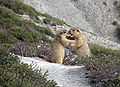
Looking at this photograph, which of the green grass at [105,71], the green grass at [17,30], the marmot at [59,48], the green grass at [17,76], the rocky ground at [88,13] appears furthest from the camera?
the rocky ground at [88,13]

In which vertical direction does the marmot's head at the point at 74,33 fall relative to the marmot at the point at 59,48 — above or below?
above

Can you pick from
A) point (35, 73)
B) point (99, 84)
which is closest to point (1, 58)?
point (35, 73)

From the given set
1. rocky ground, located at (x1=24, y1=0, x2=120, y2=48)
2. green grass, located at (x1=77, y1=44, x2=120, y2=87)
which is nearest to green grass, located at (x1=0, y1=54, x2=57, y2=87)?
green grass, located at (x1=77, y1=44, x2=120, y2=87)

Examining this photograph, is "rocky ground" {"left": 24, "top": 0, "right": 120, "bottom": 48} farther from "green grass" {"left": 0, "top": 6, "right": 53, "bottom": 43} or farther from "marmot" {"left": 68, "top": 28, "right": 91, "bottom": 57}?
"marmot" {"left": 68, "top": 28, "right": 91, "bottom": 57}

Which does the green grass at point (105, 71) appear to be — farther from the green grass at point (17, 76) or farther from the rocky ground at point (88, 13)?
the rocky ground at point (88, 13)

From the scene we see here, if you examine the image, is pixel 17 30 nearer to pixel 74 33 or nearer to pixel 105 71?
pixel 74 33

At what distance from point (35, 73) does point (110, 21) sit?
4726 cm

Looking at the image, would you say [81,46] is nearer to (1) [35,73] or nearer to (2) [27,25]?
(1) [35,73]

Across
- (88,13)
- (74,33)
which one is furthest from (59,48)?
(88,13)

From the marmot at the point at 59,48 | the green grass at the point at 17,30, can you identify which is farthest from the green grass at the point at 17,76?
the green grass at the point at 17,30

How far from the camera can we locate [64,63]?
47.0ft

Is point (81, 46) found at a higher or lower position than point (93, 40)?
higher

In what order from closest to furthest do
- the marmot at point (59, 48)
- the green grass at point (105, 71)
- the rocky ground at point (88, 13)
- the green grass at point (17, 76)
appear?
the green grass at point (17, 76), the green grass at point (105, 71), the marmot at point (59, 48), the rocky ground at point (88, 13)

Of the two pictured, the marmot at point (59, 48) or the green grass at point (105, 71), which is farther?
the marmot at point (59, 48)
